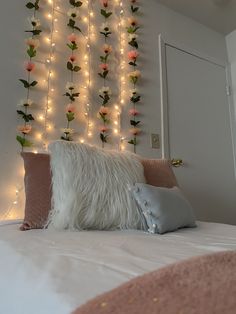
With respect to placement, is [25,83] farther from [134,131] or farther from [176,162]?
[176,162]

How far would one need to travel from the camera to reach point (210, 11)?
2.55m

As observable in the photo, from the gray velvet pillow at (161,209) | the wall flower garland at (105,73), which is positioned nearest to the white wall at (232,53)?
the wall flower garland at (105,73)

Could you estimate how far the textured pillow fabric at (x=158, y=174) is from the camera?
4.98ft

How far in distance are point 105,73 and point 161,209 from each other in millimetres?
1198

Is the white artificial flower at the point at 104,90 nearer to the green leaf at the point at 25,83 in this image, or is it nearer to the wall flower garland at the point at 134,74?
the wall flower garland at the point at 134,74

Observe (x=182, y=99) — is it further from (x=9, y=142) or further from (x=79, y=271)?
(x=79, y=271)

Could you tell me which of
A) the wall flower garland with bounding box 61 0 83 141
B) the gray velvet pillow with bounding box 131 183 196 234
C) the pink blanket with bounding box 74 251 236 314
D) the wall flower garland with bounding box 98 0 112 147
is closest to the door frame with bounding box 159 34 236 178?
the wall flower garland with bounding box 98 0 112 147

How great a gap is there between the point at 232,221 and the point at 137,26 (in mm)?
1859

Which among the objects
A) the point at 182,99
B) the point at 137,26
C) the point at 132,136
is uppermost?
the point at 137,26

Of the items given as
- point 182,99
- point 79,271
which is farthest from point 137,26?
point 79,271

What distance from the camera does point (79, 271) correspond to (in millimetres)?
566

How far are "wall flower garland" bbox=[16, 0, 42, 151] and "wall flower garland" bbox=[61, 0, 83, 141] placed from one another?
0.22 m

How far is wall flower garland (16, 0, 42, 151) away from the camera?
1624 millimetres

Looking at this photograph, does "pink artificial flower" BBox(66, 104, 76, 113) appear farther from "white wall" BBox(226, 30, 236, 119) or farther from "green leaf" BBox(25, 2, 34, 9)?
"white wall" BBox(226, 30, 236, 119)
